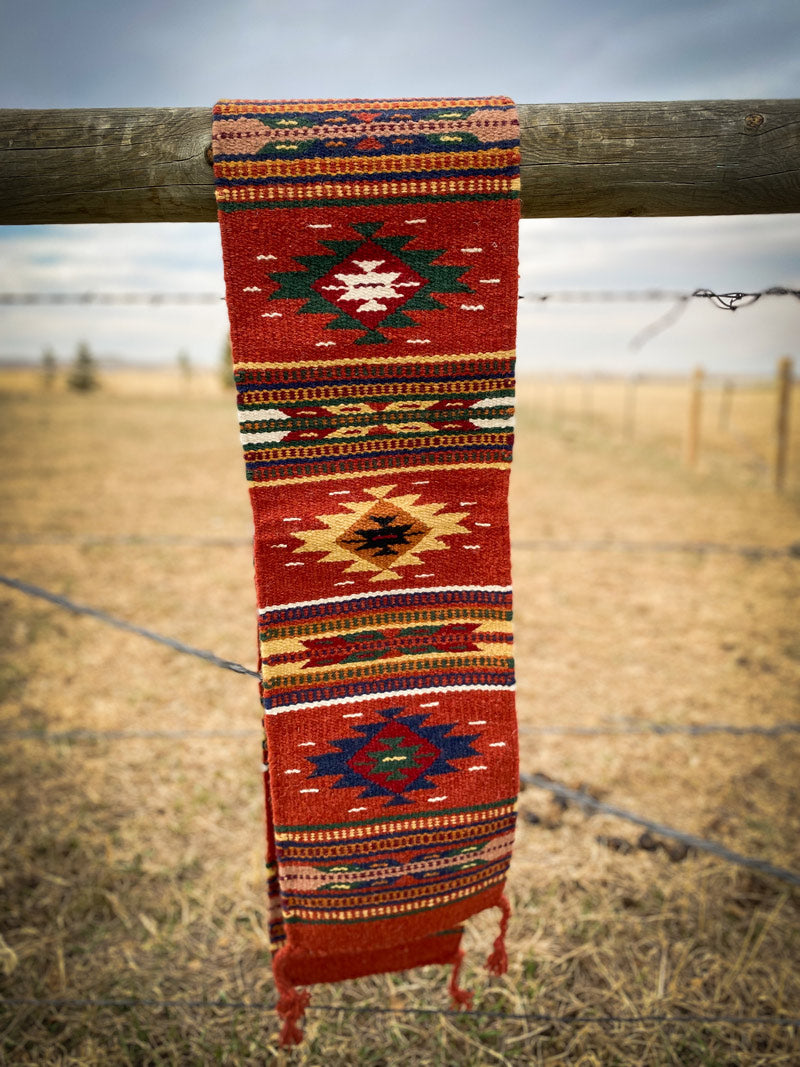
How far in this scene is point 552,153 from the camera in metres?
1.10

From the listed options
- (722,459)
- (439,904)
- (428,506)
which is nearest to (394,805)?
(439,904)

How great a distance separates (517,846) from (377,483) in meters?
2.03

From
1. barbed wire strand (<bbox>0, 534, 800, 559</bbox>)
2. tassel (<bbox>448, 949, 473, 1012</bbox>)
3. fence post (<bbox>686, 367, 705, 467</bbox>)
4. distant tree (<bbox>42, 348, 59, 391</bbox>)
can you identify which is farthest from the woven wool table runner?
distant tree (<bbox>42, 348, 59, 391</bbox>)

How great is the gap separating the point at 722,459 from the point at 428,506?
1190 centimetres

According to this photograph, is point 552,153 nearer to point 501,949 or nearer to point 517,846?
point 501,949

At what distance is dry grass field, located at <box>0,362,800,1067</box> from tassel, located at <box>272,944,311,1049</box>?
26 cm

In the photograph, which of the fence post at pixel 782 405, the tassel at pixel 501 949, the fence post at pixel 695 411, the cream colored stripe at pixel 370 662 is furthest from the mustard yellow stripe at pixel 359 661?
the fence post at pixel 695 411

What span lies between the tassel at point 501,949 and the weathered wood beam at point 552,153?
149 centimetres

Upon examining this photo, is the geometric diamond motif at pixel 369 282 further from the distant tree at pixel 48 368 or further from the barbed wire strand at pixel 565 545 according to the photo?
the distant tree at pixel 48 368

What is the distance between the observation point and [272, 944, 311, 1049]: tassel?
1319 mm

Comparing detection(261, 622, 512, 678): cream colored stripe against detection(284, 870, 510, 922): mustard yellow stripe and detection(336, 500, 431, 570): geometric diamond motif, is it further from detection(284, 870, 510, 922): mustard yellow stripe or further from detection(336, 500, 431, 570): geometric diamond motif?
detection(284, 870, 510, 922): mustard yellow stripe

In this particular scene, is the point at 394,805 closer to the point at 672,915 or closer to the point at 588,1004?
A: the point at 588,1004

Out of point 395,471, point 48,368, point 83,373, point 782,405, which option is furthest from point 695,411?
point 48,368

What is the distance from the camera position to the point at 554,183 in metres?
1.12
